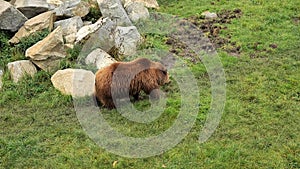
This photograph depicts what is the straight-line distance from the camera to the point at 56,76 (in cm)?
739

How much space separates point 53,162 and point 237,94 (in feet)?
10.8

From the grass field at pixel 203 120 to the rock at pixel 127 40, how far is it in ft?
1.22

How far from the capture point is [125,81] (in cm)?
655

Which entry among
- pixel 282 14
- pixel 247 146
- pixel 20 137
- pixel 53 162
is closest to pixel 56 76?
pixel 20 137

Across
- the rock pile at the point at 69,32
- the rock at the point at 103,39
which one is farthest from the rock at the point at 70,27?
the rock at the point at 103,39

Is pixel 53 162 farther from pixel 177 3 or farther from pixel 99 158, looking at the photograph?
pixel 177 3

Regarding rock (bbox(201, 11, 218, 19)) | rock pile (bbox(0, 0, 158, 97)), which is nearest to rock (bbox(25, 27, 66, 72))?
rock pile (bbox(0, 0, 158, 97))

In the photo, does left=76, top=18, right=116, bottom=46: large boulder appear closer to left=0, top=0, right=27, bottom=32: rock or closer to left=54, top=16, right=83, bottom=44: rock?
left=54, top=16, right=83, bottom=44: rock

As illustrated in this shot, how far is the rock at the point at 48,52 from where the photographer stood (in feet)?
25.8

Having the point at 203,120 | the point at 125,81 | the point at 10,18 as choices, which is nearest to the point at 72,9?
the point at 10,18

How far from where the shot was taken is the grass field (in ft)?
17.7

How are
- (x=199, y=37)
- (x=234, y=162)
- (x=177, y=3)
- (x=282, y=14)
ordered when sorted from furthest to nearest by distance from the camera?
(x=177, y=3) → (x=282, y=14) → (x=199, y=37) → (x=234, y=162)

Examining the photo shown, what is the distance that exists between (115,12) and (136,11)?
808 millimetres

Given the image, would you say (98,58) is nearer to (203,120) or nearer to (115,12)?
(115,12)
